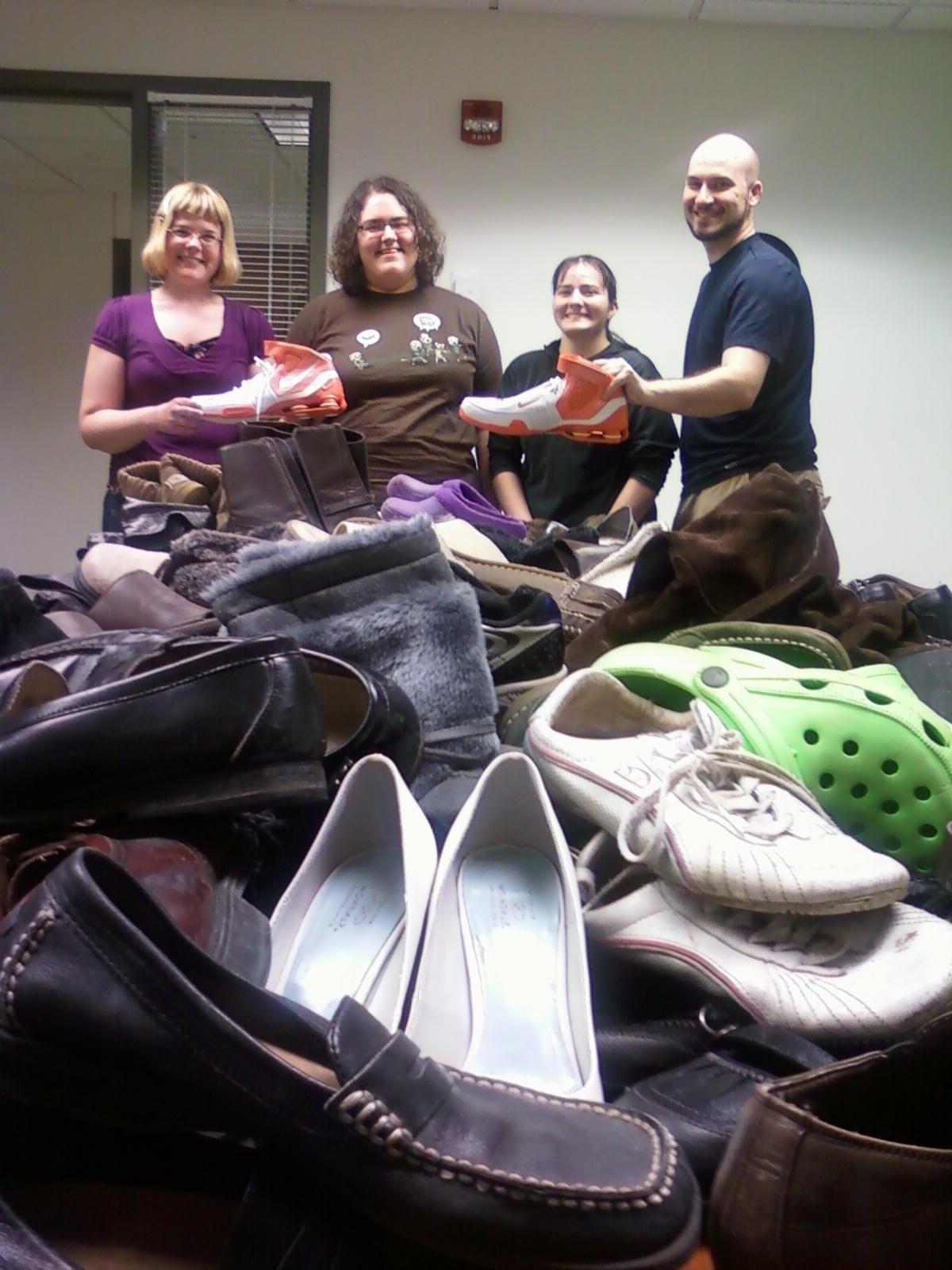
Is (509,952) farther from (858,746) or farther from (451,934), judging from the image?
(858,746)

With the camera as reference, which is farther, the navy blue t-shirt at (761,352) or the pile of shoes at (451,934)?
the navy blue t-shirt at (761,352)

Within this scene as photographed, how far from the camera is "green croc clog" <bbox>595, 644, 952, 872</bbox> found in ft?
1.94

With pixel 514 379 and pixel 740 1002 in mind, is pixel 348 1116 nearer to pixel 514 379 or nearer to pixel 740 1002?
pixel 740 1002

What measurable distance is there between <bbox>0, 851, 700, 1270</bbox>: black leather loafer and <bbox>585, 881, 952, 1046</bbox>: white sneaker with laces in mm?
122

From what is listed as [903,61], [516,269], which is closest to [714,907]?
[516,269]

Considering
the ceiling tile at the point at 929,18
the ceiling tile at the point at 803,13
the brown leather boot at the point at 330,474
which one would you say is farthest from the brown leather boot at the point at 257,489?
the ceiling tile at the point at 929,18

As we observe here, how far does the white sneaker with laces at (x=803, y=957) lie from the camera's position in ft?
1.44

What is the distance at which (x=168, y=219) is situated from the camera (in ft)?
5.11

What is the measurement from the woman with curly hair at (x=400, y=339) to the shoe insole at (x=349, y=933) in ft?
2.98

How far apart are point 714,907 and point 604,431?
0.97 metres

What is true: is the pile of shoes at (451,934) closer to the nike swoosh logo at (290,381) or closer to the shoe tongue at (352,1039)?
the shoe tongue at (352,1039)

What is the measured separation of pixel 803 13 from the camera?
2.58 meters

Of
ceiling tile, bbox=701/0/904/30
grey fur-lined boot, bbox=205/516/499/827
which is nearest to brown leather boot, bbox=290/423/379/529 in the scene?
grey fur-lined boot, bbox=205/516/499/827

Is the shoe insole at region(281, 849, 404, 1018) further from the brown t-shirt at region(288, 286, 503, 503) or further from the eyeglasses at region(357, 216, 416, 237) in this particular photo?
the eyeglasses at region(357, 216, 416, 237)
